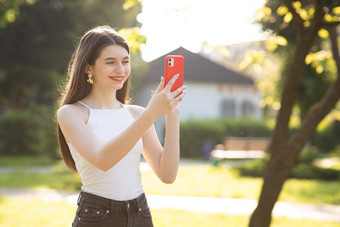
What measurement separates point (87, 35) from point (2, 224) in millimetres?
5620

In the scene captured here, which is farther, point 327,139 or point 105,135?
point 327,139

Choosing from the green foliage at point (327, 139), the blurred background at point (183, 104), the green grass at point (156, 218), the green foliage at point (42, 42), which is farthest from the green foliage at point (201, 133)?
the green grass at point (156, 218)

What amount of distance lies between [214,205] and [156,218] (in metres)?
1.79

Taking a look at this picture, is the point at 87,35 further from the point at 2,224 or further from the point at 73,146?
the point at 2,224

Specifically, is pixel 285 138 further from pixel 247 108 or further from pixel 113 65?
pixel 247 108

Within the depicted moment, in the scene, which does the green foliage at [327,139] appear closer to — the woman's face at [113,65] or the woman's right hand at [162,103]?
the woman's face at [113,65]

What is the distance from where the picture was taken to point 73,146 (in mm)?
2672

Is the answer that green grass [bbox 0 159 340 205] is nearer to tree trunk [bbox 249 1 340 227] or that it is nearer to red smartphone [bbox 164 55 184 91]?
tree trunk [bbox 249 1 340 227]

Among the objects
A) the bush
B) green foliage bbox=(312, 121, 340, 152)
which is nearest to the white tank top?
the bush

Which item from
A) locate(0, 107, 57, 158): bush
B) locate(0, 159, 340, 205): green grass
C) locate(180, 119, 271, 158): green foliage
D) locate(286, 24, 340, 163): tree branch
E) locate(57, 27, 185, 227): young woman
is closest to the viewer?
locate(57, 27, 185, 227): young woman

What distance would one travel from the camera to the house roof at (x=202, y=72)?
27297 millimetres

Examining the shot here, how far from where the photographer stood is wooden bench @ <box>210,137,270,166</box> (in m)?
18.7

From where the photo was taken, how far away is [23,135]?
65.9 ft

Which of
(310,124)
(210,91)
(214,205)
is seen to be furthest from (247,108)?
(310,124)
